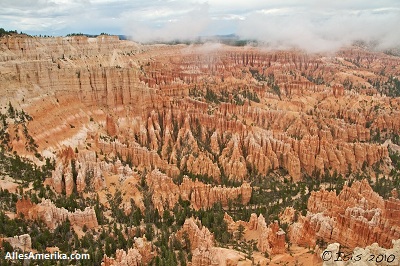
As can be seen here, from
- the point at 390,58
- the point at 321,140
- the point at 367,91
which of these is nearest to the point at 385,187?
the point at 321,140

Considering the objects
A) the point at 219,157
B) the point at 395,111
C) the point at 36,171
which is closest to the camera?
the point at 36,171

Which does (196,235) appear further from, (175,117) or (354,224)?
(175,117)

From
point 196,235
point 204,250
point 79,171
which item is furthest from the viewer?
point 79,171

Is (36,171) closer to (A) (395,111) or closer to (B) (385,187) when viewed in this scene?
(B) (385,187)

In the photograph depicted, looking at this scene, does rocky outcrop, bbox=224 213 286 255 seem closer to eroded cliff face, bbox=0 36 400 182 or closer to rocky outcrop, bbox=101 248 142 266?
rocky outcrop, bbox=101 248 142 266

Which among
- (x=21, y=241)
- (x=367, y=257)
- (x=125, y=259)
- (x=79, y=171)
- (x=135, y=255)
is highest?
(x=367, y=257)

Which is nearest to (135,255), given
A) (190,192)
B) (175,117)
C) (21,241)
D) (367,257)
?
(21,241)

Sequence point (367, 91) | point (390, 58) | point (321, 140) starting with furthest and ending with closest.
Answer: point (390, 58) → point (367, 91) → point (321, 140)

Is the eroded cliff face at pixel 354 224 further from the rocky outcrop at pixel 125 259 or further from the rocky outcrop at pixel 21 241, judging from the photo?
the rocky outcrop at pixel 21 241
